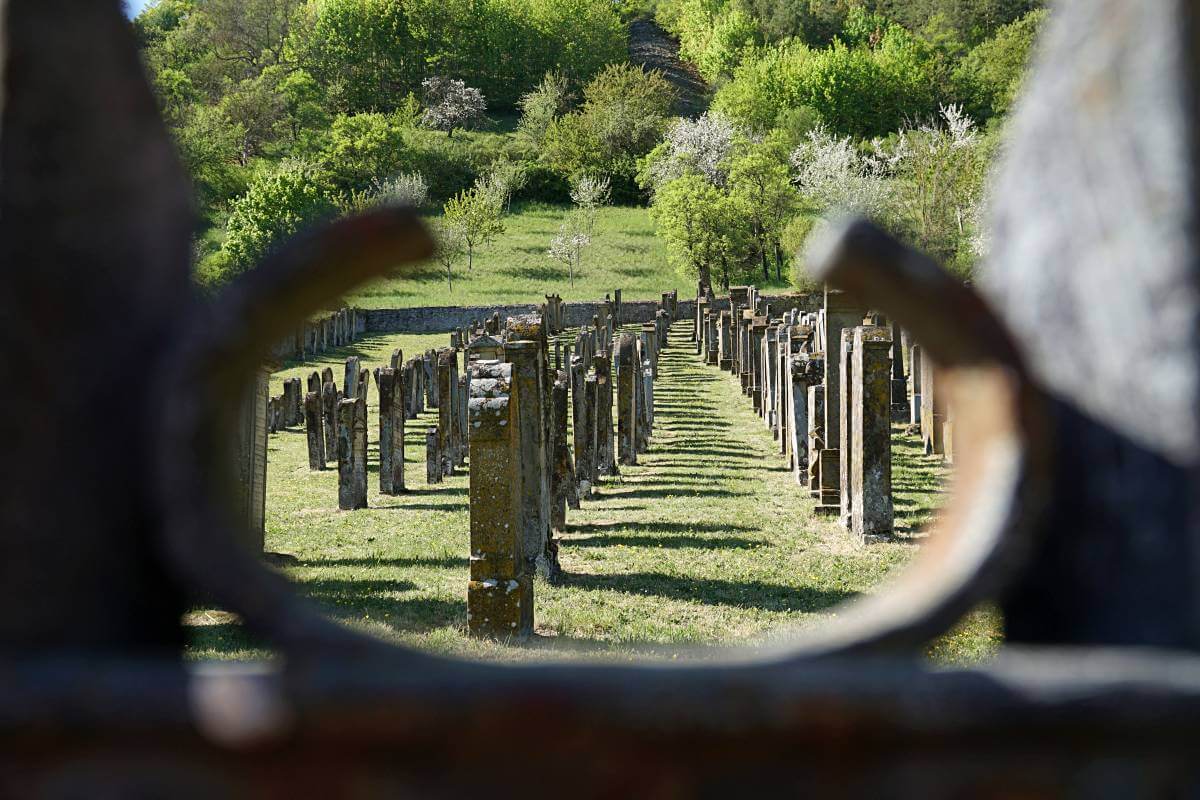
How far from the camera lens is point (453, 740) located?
1.31 meters

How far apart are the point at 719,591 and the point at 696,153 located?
2482 inches

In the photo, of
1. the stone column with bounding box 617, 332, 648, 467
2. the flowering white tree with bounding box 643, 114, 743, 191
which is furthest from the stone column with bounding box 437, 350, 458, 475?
the flowering white tree with bounding box 643, 114, 743, 191

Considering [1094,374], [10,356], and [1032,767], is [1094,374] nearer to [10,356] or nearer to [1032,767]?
[1032,767]

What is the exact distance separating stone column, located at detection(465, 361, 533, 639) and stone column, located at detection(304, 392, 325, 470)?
33.8ft

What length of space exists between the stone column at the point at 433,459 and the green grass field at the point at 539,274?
115ft

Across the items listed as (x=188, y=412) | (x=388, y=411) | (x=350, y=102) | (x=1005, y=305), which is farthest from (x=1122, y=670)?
(x=350, y=102)

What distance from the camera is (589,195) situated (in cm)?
7225

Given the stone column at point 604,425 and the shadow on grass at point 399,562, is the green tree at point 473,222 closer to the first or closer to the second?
the stone column at point 604,425

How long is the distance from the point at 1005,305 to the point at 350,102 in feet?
336

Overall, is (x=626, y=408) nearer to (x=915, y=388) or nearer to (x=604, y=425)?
(x=604, y=425)

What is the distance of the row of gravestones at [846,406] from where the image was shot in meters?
11.7

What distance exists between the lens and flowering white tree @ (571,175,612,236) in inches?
2741

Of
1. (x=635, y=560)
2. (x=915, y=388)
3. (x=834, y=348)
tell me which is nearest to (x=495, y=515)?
(x=635, y=560)

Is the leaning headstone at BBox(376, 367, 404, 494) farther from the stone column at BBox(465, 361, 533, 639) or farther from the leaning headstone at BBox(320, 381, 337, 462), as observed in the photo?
the stone column at BBox(465, 361, 533, 639)
